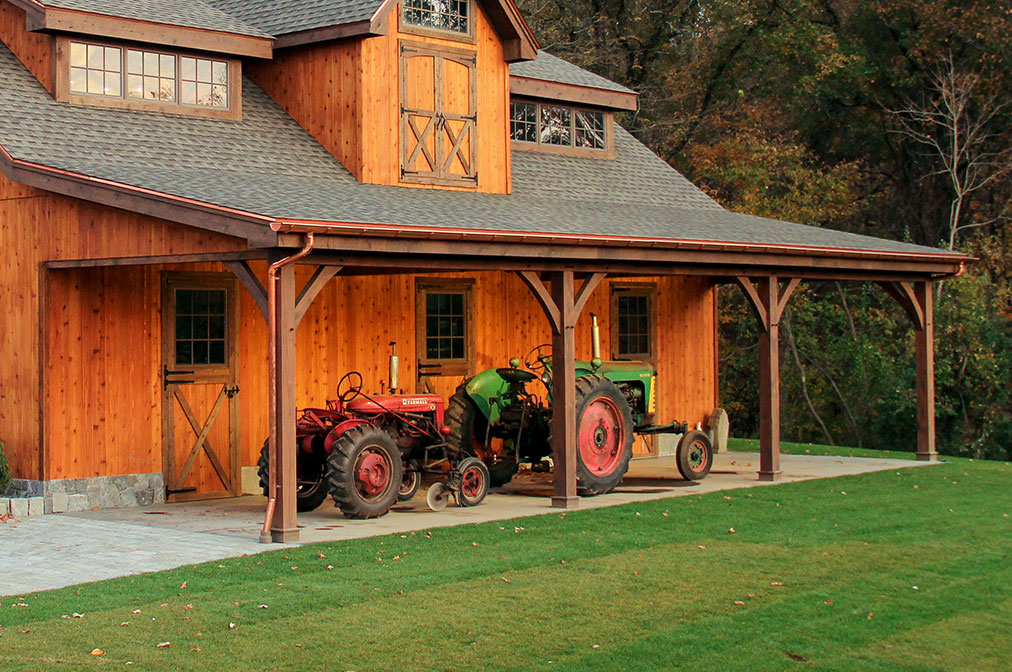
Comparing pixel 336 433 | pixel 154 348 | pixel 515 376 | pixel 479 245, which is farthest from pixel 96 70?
pixel 515 376

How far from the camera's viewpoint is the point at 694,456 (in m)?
16.3

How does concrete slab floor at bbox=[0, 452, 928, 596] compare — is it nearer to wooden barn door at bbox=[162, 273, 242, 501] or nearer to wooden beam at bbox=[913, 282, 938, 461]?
wooden barn door at bbox=[162, 273, 242, 501]

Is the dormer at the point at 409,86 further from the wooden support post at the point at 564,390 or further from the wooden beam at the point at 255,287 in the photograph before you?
the wooden beam at the point at 255,287

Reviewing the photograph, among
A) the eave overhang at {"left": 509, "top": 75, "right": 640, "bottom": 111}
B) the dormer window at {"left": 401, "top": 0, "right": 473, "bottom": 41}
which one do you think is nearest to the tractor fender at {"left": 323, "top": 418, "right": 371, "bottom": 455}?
the dormer window at {"left": 401, "top": 0, "right": 473, "bottom": 41}

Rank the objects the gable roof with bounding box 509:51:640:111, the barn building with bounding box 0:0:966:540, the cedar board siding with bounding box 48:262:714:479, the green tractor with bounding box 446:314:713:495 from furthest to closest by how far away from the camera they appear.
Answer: the gable roof with bounding box 509:51:640:111, the green tractor with bounding box 446:314:713:495, the cedar board siding with bounding box 48:262:714:479, the barn building with bounding box 0:0:966:540

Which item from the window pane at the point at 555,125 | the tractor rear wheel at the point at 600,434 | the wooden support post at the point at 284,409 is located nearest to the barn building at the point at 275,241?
the wooden support post at the point at 284,409

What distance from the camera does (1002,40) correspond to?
28.5 m

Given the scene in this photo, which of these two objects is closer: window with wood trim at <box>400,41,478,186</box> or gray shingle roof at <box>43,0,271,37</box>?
gray shingle roof at <box>43,0,271,37</box>

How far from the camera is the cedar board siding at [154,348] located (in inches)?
539

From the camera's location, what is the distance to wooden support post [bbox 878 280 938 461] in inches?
727

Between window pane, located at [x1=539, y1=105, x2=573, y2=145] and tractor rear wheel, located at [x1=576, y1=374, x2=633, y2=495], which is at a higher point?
window pane, located at [x1=539, y1=105, x2=573, y2=145]

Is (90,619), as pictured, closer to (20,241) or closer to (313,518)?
(313,518)

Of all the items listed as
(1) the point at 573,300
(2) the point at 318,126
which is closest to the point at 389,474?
(1) the point at 573,300

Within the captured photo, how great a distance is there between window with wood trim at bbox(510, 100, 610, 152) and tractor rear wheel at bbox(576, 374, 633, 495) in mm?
6156
